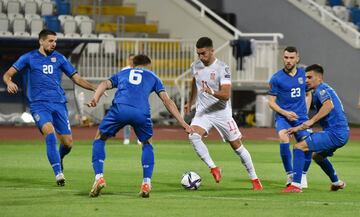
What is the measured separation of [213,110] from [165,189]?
143 cm

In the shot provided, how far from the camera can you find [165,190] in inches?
651

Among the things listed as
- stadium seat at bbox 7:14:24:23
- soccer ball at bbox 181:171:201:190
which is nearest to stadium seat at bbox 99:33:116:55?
stadium seat at bbox 7:14:24:23

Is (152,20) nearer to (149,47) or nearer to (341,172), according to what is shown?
(149,47)

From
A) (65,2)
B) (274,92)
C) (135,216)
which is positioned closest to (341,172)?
(274,92)

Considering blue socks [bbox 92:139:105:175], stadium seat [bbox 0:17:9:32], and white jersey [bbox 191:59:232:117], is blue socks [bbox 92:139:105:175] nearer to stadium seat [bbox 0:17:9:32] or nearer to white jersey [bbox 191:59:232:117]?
white jersey [bbox 191:59:232:117]

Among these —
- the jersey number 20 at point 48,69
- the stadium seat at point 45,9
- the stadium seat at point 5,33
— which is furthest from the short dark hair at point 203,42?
the stadium seat at point 45,9

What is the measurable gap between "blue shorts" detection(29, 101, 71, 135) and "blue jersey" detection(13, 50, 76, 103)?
83 mm

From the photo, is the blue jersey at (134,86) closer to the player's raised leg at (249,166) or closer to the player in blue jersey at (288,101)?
the player's raised leg at (249,166)

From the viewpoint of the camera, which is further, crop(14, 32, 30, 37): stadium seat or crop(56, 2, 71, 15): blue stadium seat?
crop(56, 2, 71, 15): blue stadium seat

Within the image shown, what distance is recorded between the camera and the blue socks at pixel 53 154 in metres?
16.9

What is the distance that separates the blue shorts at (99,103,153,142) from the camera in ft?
50.1

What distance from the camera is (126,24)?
39188 millimetres

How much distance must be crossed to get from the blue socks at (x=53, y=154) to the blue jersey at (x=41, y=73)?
77 centimetres

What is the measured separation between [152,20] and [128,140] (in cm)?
1160
